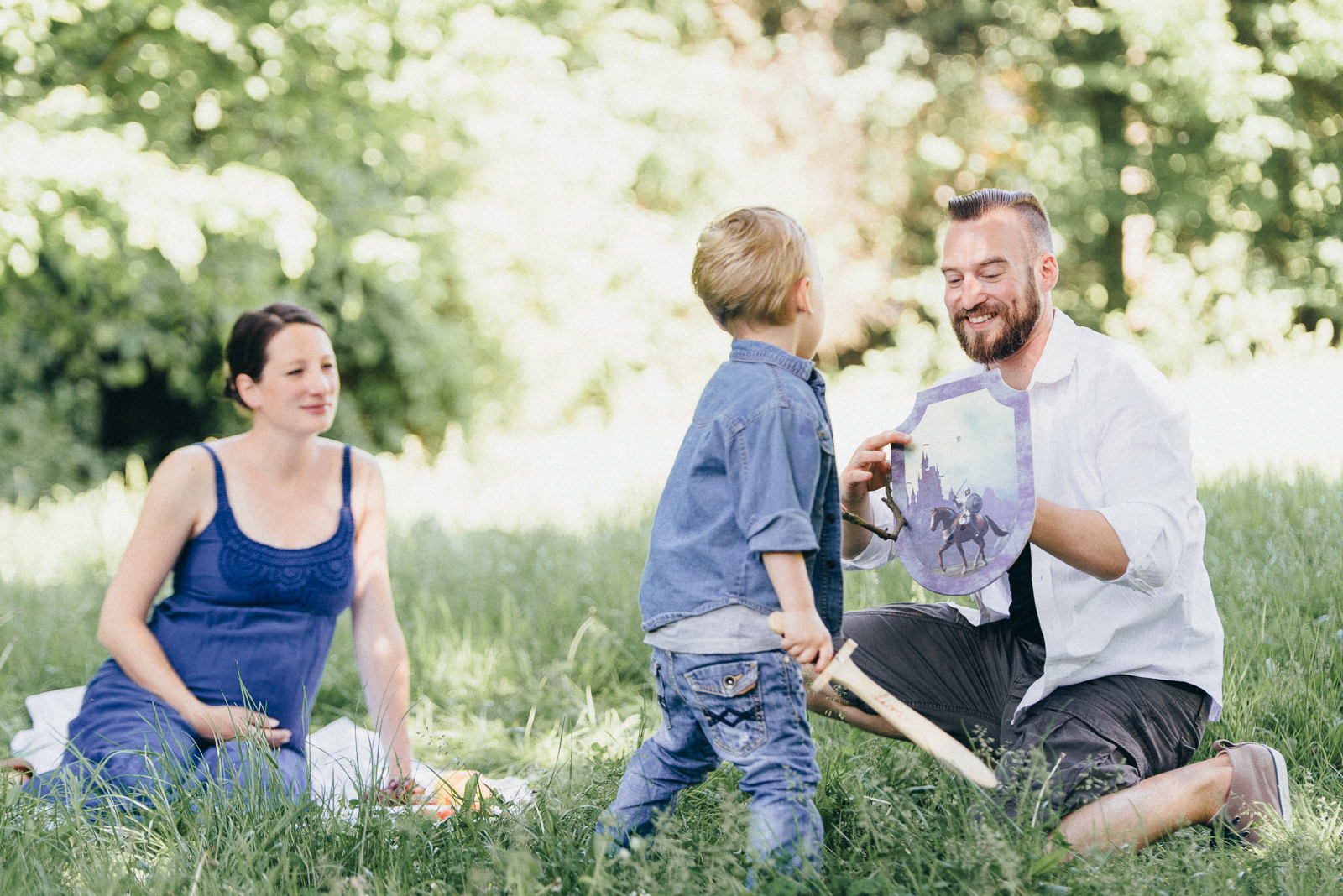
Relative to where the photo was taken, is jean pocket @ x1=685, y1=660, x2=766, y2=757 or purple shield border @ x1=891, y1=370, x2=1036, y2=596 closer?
jean pocket @ x1=685, y1=660, x2=766, y2=757

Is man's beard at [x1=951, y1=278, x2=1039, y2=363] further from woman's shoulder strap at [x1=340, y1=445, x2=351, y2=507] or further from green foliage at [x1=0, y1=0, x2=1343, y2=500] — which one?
green foliage at [x1=0, y1=0, x2=1343, y2=500]

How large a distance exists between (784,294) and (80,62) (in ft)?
26.7

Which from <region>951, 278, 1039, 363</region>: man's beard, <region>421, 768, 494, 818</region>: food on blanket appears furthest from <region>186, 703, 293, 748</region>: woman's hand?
<region>951, 278, 1039, 363</region>: man's beard

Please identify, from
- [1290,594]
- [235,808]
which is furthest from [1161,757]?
[235,808]

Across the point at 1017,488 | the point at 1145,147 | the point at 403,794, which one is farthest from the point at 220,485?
the point at 1145,147

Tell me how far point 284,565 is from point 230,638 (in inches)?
10.4

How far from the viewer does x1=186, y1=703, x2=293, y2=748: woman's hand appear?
3.14m

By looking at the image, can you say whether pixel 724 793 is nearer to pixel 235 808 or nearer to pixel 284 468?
pixel 235 808

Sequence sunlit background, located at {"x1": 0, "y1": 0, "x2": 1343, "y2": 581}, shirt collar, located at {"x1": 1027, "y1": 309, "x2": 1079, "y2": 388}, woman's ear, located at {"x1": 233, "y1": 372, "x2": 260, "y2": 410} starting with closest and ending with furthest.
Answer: shirt collar, located at {"x1": 1027, "y1": 309, "x2": 1079, "y2": 388}, woman's ear, located at {"x1": 233, "y1": 372, "x2": 260, "y2": 410}, sunlit background, located at {"x1": 0, "y1": 0, "x2": 1343, "y2": 581}

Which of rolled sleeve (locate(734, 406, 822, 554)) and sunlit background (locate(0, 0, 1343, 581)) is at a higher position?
sunlit background (locate(0, 0, 1343, 581))

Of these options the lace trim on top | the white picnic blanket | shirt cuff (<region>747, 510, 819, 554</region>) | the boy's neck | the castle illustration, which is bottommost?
the white picnic blanket

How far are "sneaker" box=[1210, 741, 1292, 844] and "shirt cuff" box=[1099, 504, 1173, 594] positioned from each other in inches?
20.3

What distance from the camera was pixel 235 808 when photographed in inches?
104

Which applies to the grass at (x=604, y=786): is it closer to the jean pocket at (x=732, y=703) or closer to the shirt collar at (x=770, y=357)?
the jean pocket at (x=732, y=703)
